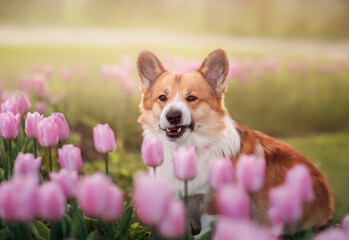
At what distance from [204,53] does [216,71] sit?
8.11ft

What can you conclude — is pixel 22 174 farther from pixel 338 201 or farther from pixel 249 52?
pixel 249 52

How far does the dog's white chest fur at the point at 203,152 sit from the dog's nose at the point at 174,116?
0.19 metres

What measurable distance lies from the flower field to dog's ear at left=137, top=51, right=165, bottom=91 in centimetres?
49

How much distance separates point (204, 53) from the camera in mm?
4676

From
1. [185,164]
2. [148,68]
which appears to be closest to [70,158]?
[185,164]

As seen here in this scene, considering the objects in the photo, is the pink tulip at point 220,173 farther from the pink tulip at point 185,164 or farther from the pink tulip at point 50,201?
the pink tulip at point 50,201

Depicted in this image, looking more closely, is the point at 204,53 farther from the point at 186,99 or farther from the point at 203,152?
the point at 203,152

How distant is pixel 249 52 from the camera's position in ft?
16.1

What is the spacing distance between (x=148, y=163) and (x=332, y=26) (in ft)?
15.0

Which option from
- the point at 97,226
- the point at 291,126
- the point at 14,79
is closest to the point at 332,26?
the point at 291,126

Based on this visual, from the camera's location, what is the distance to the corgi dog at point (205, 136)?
2057 millimetres

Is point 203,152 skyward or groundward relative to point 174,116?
groundward

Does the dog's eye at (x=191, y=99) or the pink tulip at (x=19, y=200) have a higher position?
the dog's eye at (x=191, y=99)

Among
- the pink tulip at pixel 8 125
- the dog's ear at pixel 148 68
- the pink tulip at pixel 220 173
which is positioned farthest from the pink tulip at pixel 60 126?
the dog's ear at pixel 148 68
